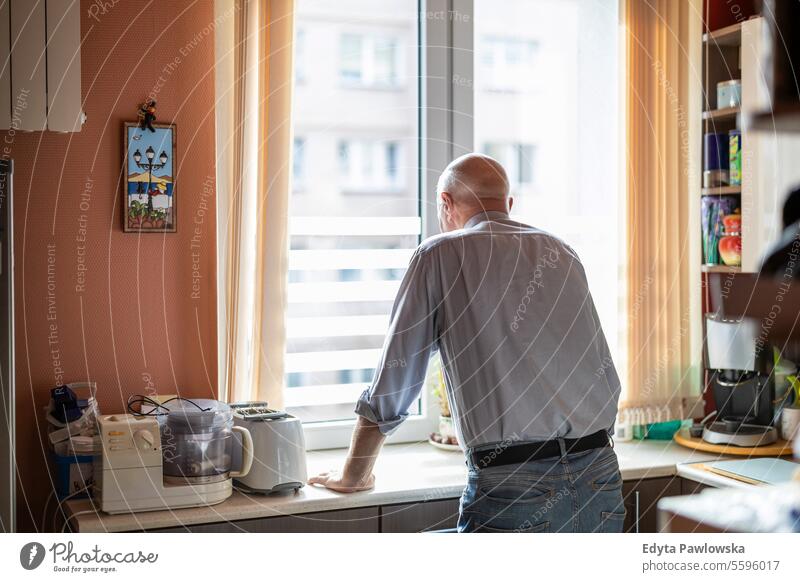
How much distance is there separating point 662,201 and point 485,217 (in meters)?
1.07

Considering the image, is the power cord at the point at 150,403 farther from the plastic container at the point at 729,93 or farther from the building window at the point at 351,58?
the plastic container at the point at 729,93

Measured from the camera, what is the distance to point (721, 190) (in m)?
2.73

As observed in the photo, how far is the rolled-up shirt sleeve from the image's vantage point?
191cm

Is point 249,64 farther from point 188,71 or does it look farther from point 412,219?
point 412,219

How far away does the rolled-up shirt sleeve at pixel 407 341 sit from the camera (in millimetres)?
1910

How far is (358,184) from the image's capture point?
8.55 feet

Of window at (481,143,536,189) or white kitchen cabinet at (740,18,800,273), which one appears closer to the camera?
white kitchen cabinet at (740,18,800,273)

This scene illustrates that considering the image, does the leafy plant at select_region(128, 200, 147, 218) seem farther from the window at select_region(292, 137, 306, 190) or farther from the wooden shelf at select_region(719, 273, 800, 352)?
the wooden shelf at select_region(719, 273, 800, 352)

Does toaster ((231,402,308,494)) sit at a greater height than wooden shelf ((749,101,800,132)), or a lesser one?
lesser

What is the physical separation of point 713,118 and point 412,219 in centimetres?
103

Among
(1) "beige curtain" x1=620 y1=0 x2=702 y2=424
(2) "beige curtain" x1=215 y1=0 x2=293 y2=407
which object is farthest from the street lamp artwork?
(1) "beige curtain" x1=620 y1=0 x2=702 y2=424

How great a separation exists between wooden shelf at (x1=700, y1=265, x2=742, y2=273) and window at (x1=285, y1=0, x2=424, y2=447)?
36.6 inches
